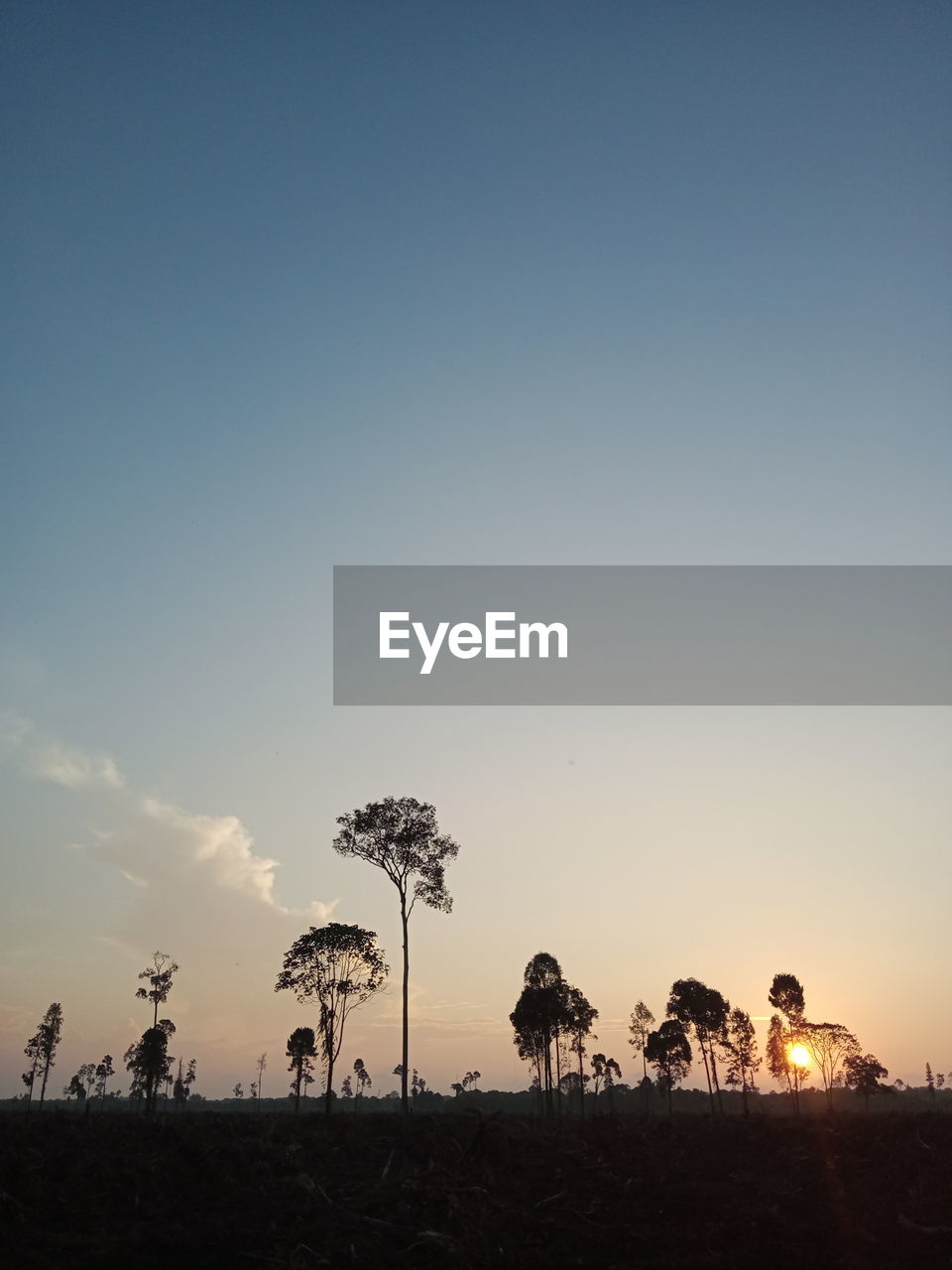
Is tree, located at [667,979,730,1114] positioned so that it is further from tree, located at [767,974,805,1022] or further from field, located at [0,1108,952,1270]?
field, located at [0,1108,952,1270]

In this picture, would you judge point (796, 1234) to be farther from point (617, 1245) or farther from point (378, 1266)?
point (378, 1266)

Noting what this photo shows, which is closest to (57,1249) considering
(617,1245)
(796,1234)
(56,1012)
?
(617,1245)

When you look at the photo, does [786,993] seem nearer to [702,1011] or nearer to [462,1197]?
[702,1011]

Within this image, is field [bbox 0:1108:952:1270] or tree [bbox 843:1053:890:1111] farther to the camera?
tree [bbox 843:1053:890:1111]

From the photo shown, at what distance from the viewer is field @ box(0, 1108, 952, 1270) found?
72.7 feet

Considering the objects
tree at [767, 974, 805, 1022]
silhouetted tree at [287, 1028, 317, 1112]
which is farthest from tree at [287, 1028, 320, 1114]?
tree at [767, 974, 805, 1022]

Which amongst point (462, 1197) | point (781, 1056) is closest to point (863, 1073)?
point (781, 1056)

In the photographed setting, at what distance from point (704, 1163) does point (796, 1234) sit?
9961mm

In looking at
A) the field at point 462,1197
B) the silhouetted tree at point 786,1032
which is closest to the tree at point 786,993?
the silhouetted tree at point 786,1032

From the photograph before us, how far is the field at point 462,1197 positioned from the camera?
22.2 metres

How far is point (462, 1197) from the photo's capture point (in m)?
26.5

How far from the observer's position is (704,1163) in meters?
33.8

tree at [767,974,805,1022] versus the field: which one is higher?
tree at [767,974,805,1022]

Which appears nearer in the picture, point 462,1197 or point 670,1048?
point 462,1197
